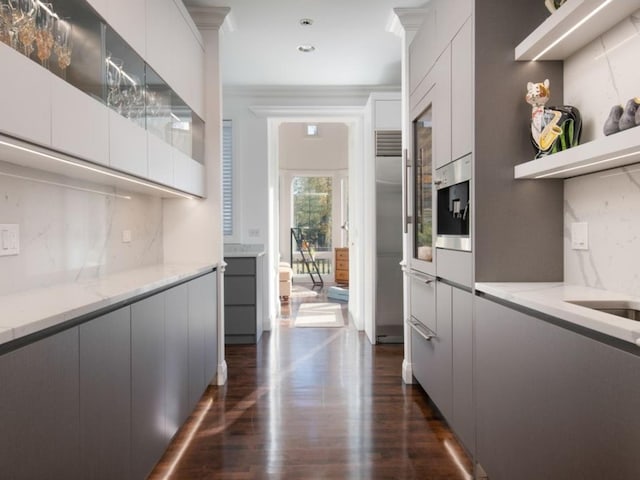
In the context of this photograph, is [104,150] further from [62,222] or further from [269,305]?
[269,305]

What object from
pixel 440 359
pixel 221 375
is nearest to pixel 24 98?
pixel 440 359

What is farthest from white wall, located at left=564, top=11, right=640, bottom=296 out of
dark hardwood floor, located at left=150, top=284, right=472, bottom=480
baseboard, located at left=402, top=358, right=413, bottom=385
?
baseboard, located at left=402, top=358, right=413, bottom=385

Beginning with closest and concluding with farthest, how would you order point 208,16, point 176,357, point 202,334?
point 176,357, point 202,334, point 208,16

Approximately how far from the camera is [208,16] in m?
3.08

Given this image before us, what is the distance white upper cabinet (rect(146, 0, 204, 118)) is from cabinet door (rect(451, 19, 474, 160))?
4.86ft

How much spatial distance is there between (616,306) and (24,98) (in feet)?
6.27

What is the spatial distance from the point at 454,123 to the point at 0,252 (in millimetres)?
1970

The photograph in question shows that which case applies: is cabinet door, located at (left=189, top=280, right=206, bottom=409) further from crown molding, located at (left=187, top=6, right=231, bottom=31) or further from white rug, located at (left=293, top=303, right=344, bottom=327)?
white rug, located at (left=293, top=303, right=344, bottom=327)

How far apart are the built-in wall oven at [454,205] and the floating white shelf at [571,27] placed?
0.49m

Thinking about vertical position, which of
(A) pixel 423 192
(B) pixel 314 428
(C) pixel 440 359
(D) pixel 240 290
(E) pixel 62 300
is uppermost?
(A) pixel 423 192

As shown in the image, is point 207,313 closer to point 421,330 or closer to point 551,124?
point 421,330

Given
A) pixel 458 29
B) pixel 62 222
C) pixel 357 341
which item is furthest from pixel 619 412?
pixel 357 341

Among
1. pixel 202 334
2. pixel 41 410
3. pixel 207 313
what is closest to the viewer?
pixel 41 410

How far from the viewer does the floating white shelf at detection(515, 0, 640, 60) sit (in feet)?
4.75
